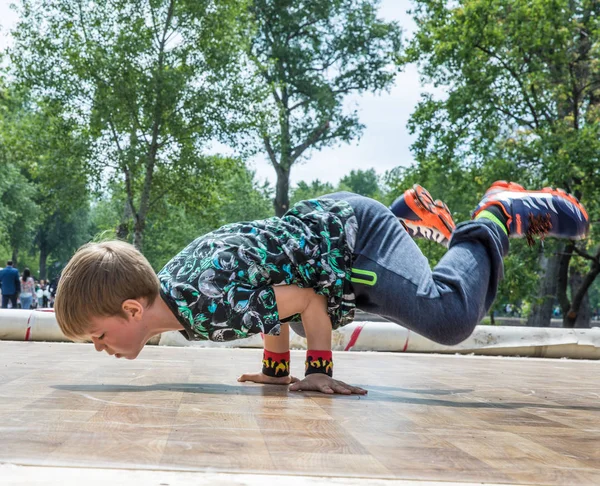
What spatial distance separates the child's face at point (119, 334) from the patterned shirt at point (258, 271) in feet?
0.55

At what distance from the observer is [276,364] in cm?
379

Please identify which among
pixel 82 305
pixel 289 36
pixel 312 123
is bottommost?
pixel 82 305

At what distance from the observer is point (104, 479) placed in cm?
147

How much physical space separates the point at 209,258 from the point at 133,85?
1865cm

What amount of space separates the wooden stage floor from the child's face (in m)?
0.19

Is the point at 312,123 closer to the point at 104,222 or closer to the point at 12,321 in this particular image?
the point at 104,222

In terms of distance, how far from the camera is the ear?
9.64 ft

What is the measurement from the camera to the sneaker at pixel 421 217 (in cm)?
427

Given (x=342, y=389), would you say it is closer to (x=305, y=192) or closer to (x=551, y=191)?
(x=551, y=191)

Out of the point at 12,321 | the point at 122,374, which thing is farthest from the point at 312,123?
the point at 122,374

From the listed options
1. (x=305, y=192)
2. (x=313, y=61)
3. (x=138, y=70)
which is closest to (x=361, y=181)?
(x=305, y=192)

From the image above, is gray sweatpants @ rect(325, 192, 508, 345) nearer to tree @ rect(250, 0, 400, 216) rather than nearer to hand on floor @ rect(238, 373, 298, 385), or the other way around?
hand on floor @ rect(238, 373, 298, 385)

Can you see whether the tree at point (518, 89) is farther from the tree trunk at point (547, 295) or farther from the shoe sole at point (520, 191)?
→ the shoe sole at point (520, 191)

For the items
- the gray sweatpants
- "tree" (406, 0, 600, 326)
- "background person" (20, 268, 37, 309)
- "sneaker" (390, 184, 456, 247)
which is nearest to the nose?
the gray sweatpants
